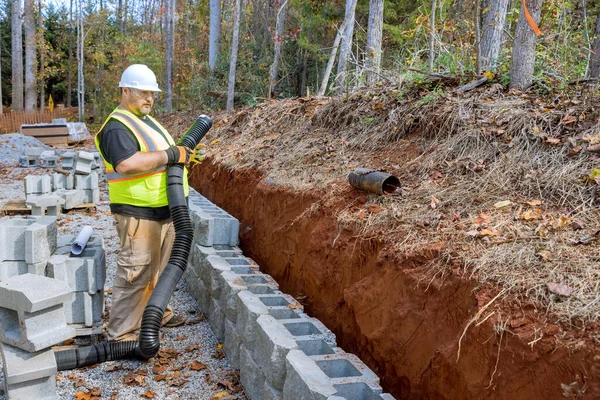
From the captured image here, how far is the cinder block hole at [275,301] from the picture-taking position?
4.45 m

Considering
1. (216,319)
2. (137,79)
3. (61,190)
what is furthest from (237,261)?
(61,190)

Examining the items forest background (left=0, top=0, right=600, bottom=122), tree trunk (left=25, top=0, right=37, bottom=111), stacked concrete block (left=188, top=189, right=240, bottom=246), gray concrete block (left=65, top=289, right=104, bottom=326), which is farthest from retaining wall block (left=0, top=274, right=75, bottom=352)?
tree trunk (left=25, top=0, right=37, bottom=111)

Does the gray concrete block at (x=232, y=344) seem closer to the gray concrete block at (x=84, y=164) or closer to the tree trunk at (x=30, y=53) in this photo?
the gray concrete block at (x=84, y=164)

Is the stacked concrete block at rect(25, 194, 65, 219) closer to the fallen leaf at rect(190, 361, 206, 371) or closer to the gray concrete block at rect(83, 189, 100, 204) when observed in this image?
the gray concrete block at rect(83, 189, 100, 204)

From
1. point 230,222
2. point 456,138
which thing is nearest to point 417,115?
point 456,138

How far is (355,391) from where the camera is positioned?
10.2 ft

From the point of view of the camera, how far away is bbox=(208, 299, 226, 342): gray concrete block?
4.85m

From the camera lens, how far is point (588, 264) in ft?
8.50

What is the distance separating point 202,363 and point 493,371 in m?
2.83

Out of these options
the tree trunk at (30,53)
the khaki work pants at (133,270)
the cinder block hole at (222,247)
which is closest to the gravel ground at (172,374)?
the khaki work pants at (133,270)

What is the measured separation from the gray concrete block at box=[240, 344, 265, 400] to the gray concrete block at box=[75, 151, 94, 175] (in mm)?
7645

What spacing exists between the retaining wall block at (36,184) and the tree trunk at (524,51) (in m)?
8.18

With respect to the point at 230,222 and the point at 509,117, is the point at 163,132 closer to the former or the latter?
the point at 230,222

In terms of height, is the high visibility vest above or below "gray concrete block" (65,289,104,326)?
above
